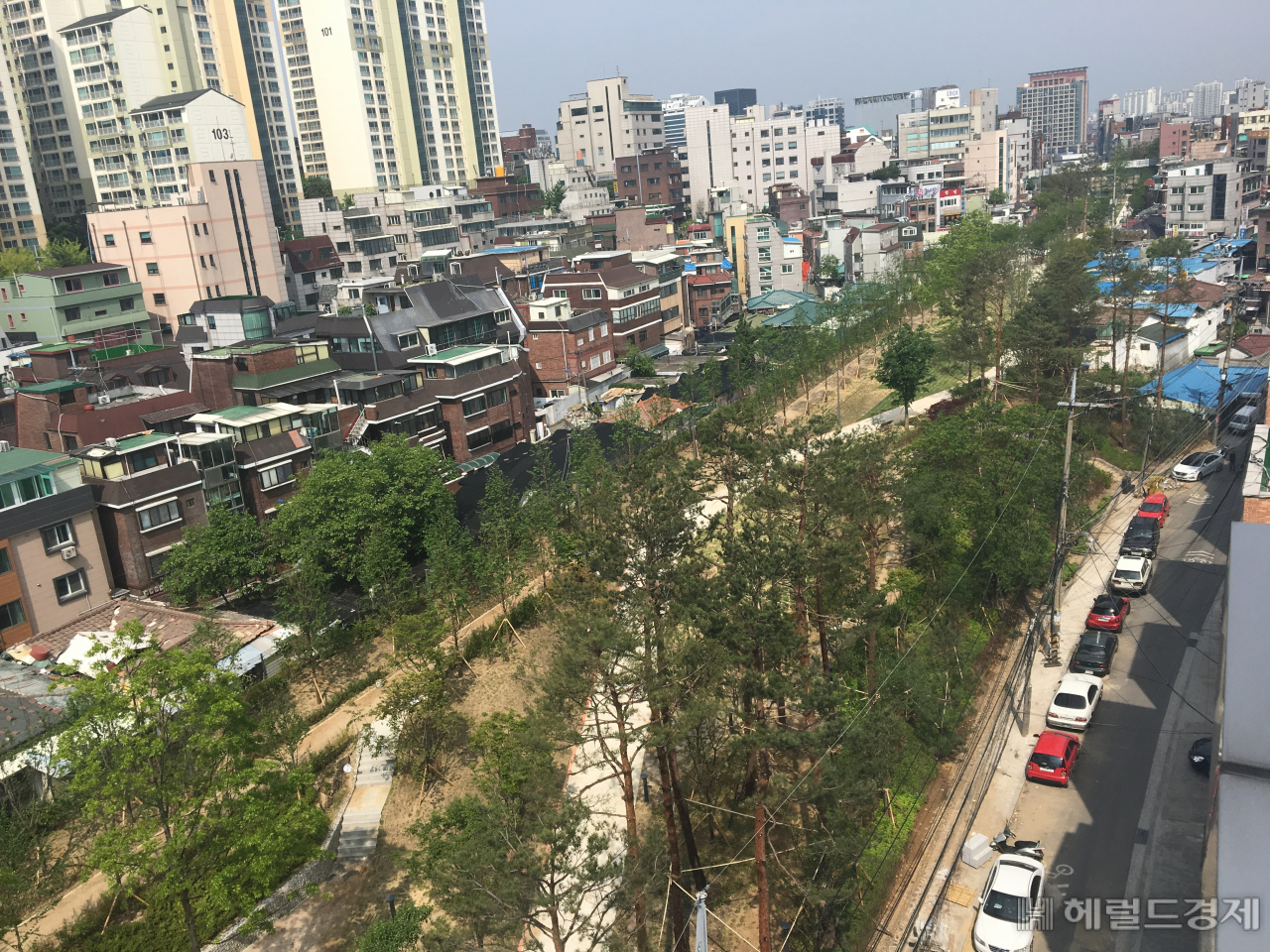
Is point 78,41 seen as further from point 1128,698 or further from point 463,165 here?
point 1128,698

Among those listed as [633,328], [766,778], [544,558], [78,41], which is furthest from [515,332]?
[78,41]

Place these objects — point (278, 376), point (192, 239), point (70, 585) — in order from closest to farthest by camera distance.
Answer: point (70, 585) → point (278, 376) → point (192, 239)

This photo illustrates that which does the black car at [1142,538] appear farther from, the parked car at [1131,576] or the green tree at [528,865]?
the green tree at [528,865]

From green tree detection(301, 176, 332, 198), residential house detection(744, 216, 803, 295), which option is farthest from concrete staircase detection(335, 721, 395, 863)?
green tree detection(301, 176, 332, 198)

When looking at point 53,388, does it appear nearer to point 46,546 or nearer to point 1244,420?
point 46,546

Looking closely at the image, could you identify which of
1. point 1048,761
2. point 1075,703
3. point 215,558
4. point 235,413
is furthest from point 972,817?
point 235,413

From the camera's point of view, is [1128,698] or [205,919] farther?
[1128,698]

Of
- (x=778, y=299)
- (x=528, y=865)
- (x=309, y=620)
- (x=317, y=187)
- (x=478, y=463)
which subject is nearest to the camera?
(x=528, y=865)
